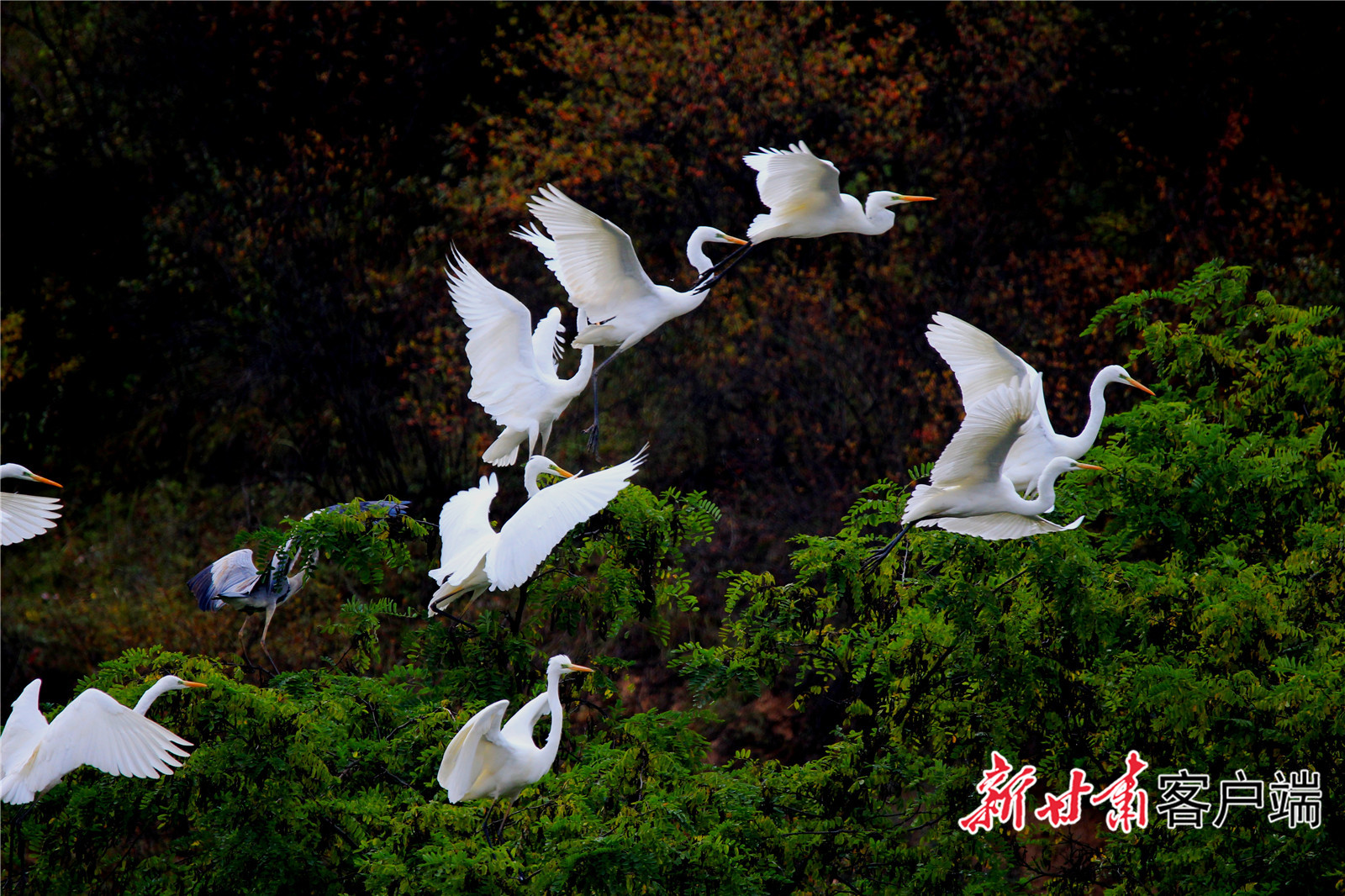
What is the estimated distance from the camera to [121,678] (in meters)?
7.38

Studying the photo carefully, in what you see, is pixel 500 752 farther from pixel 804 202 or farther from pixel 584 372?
pixel 804 202

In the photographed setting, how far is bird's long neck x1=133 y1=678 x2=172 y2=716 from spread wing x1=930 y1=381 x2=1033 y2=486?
11.2 feet

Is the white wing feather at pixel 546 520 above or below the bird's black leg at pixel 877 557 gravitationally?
above

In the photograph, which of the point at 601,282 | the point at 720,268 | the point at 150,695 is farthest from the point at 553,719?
the point at 720,268

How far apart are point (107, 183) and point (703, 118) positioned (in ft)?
29.8

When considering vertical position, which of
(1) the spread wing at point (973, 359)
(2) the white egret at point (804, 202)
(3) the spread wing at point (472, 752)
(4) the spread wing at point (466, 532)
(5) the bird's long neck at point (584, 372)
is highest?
(2) the white egret at point (804, 202)

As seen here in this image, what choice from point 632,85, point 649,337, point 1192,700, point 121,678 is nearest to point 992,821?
point 1192,700

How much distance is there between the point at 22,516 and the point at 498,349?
2.63 m

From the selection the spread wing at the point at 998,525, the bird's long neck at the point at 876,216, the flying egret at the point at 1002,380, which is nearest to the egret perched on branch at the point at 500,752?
the spread wing at the point at 998,525

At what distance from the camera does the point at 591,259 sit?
25.7 feet

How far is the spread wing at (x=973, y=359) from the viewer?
7199 millimetres

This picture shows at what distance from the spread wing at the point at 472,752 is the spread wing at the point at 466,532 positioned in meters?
0.89

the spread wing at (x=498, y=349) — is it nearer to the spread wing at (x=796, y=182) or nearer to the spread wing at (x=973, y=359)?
the spread wing at (x=796, y=182)

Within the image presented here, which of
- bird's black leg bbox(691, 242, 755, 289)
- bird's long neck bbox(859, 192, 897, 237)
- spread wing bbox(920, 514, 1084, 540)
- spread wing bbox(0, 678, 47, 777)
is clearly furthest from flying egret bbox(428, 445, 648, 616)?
bird's long neck bbox(859, 192, 897, 237)
